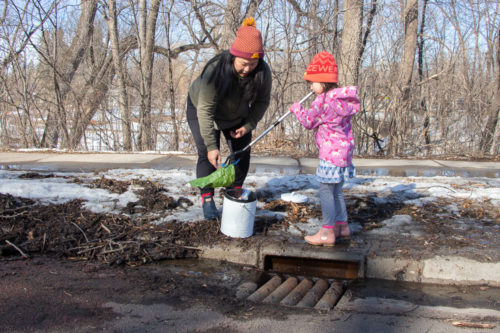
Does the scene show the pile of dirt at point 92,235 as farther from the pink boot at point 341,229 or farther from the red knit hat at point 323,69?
the red knit hat at point 323,69

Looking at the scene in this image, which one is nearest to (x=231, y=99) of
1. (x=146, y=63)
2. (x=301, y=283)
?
(x=301, y=283)

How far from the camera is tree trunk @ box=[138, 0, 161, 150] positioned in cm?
988

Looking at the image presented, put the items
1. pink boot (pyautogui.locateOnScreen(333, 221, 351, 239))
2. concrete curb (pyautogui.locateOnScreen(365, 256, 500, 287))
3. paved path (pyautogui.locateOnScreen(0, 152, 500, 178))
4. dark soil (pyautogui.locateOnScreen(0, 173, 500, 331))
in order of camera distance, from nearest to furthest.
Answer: dark soil (pyautogui.locateOnScreen(0, 173, 500, 331))
concrete curb (pyautogui.locateOnScreen(365, 256, 500, 287))
pink boot (pyautogui.locateOnScreen(333, 221, 351, 239))
paved path (pyautogui.locateOnScreen(0, 152, 500, 178))

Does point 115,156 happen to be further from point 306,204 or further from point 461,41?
point 461,41

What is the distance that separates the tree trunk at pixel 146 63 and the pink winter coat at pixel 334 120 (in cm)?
720

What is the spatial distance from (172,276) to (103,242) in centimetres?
76

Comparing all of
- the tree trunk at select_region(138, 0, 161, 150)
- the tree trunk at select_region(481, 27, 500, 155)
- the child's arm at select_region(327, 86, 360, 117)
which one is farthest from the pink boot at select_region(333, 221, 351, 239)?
the tree trunk at select_region(138, 0, 161, 150)

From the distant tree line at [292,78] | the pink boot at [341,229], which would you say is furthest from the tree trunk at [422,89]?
the pink boot at [341,229]

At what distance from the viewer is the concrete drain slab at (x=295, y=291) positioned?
270cm

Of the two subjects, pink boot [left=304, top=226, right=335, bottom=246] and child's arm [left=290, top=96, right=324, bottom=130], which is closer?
child's arm [left=290, top=96, right=324, bottom=130]

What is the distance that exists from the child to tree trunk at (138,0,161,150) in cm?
717

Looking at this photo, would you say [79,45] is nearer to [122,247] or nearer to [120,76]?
[120,76]

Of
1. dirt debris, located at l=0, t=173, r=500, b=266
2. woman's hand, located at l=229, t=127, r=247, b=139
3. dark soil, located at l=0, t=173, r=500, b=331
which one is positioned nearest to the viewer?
dark soil, located at l=0, t=173, r=500, b=331

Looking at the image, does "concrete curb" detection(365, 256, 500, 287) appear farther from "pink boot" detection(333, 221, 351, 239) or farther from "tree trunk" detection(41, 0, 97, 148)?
"tree trunk" detection(41, 0, 97, 148)
